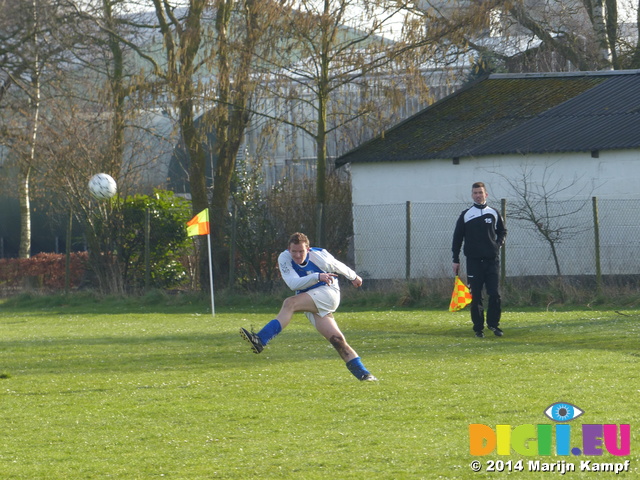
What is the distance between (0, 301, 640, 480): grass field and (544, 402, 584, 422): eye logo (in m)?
0.08

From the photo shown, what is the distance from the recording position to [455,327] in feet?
53.3

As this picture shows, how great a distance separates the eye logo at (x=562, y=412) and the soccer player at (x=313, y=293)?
2.36 m

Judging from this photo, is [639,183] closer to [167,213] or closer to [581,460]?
[167,213]

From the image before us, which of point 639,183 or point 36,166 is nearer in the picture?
point 639,183

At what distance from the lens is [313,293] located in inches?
391

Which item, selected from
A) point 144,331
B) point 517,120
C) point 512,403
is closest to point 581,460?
point 512,403

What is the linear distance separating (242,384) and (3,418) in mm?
2530

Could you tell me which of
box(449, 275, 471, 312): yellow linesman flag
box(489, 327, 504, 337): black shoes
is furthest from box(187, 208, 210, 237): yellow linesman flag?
box(489, 327, 504, 337): black shoes

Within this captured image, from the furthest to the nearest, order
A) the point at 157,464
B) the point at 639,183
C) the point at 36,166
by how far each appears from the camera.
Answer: the point at 36,166
the point at 639,183
the point at 157,464

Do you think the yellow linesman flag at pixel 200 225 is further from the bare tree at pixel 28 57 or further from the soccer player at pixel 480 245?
the bare tree at pixel 28 57

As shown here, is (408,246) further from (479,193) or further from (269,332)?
(269,332)

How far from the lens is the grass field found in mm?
6605

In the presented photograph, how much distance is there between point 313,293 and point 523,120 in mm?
17520

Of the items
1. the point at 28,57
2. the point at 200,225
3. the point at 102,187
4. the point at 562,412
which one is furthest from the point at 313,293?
the point at 28,57
